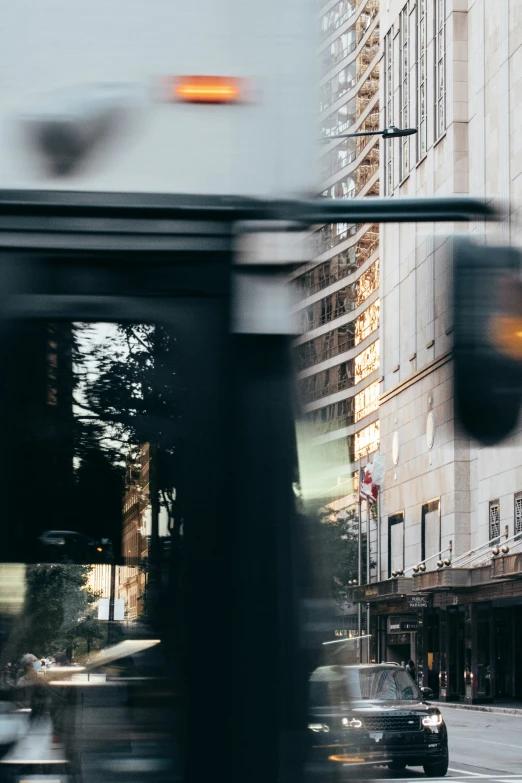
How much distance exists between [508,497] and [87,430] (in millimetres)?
43391

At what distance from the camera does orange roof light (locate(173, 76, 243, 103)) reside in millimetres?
2832

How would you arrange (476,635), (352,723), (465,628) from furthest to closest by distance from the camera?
(465,628) < (476,635) < (352,723)

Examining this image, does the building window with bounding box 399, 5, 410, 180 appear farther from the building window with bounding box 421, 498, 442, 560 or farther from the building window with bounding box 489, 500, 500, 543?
the building window with bounding box 421, 498, 442, 560

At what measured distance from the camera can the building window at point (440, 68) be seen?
46812 mm

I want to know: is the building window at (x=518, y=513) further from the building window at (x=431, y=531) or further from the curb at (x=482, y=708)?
the building window at (x=431, y=531)

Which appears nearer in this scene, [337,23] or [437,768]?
[337,23]

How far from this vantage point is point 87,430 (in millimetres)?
2814

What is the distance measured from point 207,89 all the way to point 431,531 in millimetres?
50384

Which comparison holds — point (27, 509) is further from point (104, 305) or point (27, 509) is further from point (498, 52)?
point (498, 52)

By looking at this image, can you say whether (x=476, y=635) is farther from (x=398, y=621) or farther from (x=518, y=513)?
(x=398, y=621)

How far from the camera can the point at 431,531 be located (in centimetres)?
5219

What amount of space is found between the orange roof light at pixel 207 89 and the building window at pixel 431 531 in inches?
1940

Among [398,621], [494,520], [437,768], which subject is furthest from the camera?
[398,621]

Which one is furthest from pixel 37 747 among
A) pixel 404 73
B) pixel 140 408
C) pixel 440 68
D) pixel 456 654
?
pixel 456 654
